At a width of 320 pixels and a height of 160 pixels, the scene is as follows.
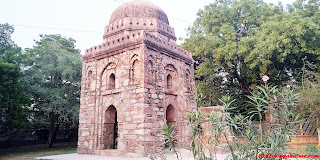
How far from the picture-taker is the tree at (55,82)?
1334cm

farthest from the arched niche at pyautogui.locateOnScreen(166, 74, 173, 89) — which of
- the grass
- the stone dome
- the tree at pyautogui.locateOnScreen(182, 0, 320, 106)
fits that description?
the grass

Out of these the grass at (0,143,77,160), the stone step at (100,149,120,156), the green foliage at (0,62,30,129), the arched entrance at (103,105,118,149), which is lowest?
the grass at (0,143,77,160)

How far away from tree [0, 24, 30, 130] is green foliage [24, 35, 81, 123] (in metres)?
1.26

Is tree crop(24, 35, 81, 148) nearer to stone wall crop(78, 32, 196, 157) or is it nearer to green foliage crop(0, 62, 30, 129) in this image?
green foliage crop(0, 62, 30, 129)

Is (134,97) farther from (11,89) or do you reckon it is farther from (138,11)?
(11,89)

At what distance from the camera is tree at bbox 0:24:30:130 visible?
10453 millimetres

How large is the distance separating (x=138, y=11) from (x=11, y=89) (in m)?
7.05

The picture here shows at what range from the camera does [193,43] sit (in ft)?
45.1

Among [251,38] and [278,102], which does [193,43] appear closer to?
[251,38]

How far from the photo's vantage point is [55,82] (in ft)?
47.6

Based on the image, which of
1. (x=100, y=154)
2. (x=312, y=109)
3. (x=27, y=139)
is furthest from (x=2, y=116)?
(x=312, y=109)

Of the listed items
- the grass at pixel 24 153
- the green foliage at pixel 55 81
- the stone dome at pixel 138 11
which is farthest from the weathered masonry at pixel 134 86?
the green foliage at pixel 55 81

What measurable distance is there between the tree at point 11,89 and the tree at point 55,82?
4.24 ft

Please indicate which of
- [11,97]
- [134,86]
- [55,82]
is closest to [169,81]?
[134,86]
